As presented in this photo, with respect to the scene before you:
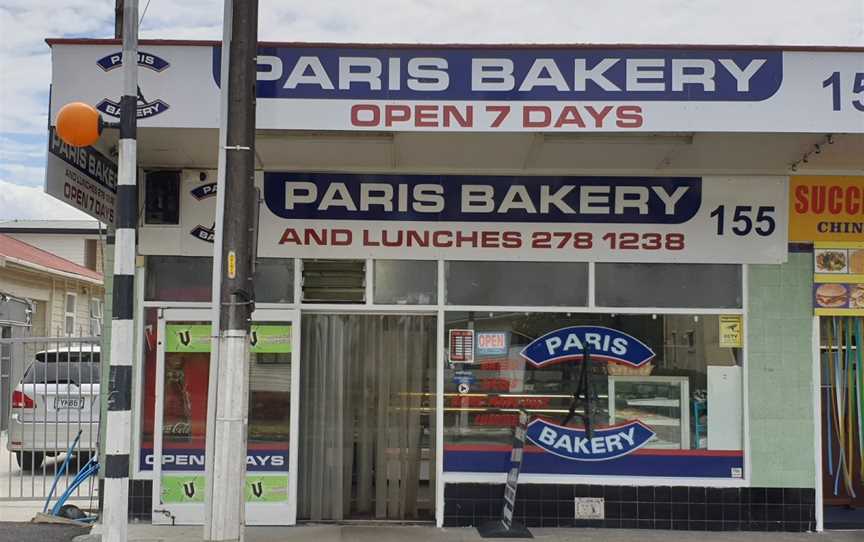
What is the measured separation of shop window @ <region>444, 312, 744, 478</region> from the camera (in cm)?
917

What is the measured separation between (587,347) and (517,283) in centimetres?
94

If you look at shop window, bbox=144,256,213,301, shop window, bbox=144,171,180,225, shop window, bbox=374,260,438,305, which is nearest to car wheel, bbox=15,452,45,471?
shop window, bbox=144,256,213,301

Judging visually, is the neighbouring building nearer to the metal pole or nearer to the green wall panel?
the metal pole

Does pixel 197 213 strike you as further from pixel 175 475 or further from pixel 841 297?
pixel 841 297

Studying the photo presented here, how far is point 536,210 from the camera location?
920 centimetres

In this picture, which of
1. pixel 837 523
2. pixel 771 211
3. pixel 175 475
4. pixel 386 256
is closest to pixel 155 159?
pixel 386 256

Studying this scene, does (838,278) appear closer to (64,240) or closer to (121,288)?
(121,288)

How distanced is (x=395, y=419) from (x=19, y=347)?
4.84 meters

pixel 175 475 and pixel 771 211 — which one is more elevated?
pixel 771 211

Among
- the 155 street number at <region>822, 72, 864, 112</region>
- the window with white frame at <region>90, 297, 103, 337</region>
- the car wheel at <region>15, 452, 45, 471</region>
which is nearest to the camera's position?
the 155 street number at <region>822, 72, 864, 112</region>

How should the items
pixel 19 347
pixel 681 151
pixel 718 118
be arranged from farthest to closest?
1. pixel 19 347
2. pixel 681 151
3. pixel 718 118

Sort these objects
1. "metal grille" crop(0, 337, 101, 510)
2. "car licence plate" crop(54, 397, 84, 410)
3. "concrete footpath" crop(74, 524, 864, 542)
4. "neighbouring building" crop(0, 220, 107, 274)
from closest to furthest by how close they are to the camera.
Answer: "concrete footpath" crop(74, 524, 864, 542)
"metal grille" crop(0, 337, 101, 510)
"car licence plate" crop(54, 397, 84, 410)
"neighbouring building" crop(0, 220, 107, 274)

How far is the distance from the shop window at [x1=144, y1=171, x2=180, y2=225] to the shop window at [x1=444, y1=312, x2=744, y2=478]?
2917 mm

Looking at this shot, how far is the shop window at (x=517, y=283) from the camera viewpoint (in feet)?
30.3
